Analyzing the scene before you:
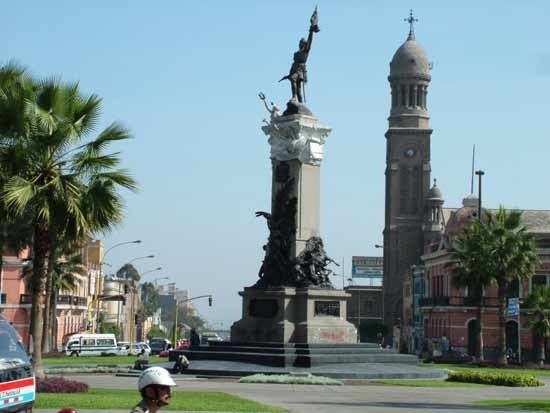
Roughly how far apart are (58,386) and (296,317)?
1491cm

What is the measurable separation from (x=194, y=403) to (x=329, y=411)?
3.03 meters

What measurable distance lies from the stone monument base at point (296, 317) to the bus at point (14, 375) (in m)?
21.7

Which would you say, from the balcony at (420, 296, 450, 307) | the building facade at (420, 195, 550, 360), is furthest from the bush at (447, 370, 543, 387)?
the balcony at (420, 296, 450, 307)

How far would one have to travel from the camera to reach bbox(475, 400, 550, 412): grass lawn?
2577cm

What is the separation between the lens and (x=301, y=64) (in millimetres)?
42844

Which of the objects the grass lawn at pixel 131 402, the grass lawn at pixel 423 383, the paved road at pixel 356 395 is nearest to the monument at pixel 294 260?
the grass lawn at pixel 423 383

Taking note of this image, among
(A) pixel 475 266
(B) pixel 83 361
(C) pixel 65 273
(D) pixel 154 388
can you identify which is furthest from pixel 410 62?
(D) pixel 154 388

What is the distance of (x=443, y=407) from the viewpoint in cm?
2495

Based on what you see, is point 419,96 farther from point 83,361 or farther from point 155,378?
point 155,378

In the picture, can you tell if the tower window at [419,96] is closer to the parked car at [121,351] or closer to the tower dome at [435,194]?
the tower dome at [435,194]

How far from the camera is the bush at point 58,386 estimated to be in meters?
25.0

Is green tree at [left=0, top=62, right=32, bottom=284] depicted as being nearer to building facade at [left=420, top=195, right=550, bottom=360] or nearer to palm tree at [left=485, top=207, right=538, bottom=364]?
palm tree at [left=485, top=207, right=538, bottom=364]

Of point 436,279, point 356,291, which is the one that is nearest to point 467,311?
point 436,279

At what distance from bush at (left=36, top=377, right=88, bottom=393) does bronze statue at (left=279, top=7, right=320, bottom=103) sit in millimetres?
19786
